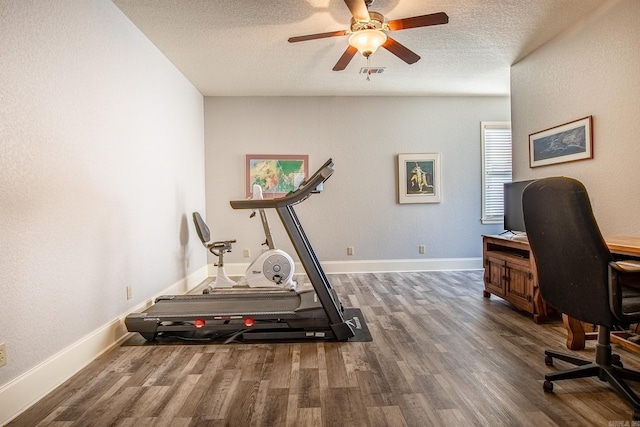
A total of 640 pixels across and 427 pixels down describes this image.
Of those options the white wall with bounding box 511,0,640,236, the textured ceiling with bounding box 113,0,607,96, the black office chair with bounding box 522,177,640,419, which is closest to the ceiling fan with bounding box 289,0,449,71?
the textured ceiling with bounding box 113,0,607,96

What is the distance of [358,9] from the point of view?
2.43 m

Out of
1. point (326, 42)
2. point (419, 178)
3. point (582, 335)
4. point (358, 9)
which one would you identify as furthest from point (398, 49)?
point (419, 178)

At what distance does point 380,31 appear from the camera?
279 cm

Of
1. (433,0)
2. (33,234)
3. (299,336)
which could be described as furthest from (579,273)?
(33,234)

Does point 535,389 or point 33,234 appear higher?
point 33,234

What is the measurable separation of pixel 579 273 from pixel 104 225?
304cm

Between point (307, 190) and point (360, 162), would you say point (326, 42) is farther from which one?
point (360, 162)

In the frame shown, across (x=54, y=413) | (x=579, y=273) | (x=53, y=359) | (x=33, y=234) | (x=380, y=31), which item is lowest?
(x=54, y=413)

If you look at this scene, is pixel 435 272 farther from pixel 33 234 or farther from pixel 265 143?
pixel 33 234

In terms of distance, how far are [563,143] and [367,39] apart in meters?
2.26

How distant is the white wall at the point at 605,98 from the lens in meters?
2.82

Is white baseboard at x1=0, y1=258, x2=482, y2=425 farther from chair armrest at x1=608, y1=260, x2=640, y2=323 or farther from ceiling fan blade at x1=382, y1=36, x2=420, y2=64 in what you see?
ceiling fan blade at x1=382, y1=36, x2=420, y2=64

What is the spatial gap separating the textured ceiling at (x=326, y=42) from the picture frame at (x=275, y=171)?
0.96m

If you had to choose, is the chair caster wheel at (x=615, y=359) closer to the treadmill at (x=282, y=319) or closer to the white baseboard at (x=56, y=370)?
the treadmill at (x=282, y=319)
